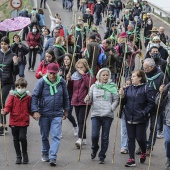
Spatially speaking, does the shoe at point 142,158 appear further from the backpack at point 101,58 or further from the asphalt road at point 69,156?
the backpack at point 101,58

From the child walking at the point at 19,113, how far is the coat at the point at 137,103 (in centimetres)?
160

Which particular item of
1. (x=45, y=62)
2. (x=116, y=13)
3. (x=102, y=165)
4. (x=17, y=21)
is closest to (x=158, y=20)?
(x=116, y=13)

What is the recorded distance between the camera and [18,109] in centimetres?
1237

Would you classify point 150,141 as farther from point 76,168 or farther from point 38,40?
point 38,40

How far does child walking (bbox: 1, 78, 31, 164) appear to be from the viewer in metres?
12.3

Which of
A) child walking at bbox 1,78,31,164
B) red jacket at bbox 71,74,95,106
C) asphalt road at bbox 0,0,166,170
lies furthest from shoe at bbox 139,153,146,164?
child walking at bbox 1,78,31,164

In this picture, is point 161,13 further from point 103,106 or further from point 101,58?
point 103,106

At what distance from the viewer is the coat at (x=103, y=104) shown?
1251cm

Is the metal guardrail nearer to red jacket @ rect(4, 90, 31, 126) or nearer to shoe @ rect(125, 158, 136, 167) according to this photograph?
shoe @ rect(125, 158, 136, 167)

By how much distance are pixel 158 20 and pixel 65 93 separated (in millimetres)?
27982

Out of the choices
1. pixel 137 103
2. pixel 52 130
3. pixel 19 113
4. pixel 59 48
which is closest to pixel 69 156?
pixel 52 130

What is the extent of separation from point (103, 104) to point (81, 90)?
113 cm

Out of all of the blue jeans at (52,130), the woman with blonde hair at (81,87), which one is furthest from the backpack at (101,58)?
the blue jeans at (52,130)

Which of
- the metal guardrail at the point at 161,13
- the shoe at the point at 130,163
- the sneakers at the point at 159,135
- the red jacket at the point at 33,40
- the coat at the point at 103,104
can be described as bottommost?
the sneakers at the point at 159,135
